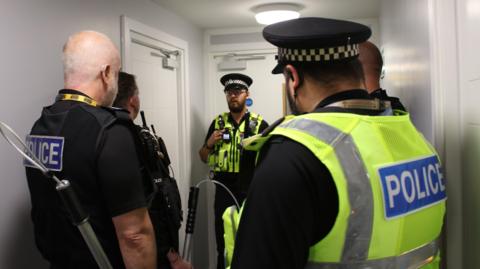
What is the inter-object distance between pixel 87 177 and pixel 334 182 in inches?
32.2

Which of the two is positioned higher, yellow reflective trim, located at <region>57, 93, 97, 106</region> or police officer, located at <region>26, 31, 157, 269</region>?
yellow reflective trim, located at <region>57, 93, 97, 106</region>

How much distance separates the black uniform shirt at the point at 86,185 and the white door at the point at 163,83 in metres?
1.13

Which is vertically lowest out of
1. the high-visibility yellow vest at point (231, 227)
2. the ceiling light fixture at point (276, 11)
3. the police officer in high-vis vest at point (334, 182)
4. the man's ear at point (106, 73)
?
the high-visibility yellow vest at point (231, 227)

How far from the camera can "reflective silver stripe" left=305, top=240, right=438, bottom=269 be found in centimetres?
78

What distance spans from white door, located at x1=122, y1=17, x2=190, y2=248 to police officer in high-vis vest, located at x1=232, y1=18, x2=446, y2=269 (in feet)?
5.64

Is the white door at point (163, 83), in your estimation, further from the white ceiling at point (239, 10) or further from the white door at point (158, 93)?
the white ceiling at point (239, 10)

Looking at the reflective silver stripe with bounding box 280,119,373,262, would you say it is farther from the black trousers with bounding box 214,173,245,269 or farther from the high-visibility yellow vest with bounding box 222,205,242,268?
the black trousers with bounding box 214,173,245,269

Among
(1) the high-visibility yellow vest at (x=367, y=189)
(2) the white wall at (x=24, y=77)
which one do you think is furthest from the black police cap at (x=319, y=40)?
(2) the white wall at (x=24, y=77)

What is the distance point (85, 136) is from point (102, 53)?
0.35m

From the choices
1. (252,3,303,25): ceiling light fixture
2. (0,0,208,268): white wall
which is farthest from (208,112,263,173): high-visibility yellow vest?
(0,0,208,268): white wall

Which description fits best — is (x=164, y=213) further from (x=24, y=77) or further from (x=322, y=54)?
(x=322, y=54)

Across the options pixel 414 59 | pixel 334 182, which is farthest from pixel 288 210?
pixel 414 59

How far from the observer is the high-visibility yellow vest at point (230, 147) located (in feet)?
10.3

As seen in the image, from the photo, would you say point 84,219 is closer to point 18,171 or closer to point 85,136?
point 85,136
